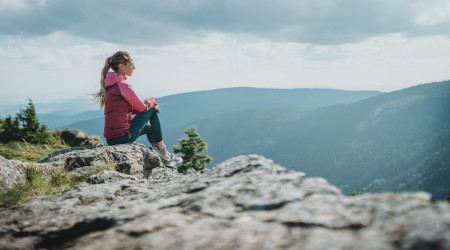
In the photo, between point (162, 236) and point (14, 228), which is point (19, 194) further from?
point (162, 236)

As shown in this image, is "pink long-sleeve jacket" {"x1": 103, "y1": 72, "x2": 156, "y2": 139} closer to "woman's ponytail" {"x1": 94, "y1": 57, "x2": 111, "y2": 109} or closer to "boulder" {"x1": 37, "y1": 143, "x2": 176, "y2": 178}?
"woman's ponytail" {"x1": 94, "y1": 57, "x2": 111, "y2": 109}

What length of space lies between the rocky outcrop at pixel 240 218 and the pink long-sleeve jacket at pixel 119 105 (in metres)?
4.75

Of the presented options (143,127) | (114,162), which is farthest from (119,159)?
(143,127)

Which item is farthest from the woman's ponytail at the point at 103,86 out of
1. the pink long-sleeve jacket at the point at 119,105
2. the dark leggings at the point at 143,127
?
the dark leggings at the point at 143,127

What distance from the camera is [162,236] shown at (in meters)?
2.78

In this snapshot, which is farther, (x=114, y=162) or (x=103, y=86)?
(x=103, y=86)

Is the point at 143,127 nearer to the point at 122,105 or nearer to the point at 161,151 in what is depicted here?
the point at 122,105

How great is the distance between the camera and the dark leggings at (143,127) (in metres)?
9.55

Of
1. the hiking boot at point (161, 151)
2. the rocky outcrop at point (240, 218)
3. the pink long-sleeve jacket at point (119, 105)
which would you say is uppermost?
the pink long-sleeve jacket at point (119, 105)

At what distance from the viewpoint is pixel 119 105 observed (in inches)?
361

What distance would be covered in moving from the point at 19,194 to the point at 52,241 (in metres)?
2.17

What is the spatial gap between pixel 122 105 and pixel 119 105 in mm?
93

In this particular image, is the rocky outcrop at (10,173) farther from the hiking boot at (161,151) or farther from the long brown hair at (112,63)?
the hiking boot at (161,151)

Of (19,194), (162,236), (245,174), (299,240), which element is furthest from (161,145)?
(299,240)
